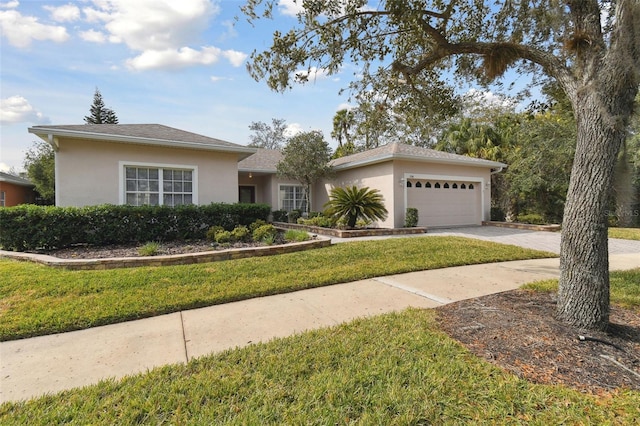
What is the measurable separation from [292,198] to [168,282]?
12.2 metres

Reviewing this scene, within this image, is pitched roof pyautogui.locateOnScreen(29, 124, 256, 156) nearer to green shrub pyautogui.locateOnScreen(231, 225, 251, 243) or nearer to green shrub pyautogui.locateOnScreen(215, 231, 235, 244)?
green shrub pyautogui.locateOnScreen(231, 225, 251, 243)

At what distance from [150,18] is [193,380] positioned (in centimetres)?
659

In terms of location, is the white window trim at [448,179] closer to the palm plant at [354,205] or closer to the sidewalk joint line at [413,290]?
the palm plant at [354,205]

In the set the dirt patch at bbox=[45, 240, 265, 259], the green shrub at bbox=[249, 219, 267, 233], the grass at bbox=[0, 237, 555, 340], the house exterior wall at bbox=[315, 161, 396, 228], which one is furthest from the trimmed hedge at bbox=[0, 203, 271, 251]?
the house exterior wall at bbox=[315, 161, 396, 228]

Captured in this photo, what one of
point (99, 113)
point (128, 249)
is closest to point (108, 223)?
point (128, 249)

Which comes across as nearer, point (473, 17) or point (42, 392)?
point (42, 392)

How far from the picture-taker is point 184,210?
353 inches

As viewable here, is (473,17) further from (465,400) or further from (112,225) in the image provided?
(112,225)

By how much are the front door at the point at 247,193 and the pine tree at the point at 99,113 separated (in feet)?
84.1

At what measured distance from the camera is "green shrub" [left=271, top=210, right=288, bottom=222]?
15.9 metres

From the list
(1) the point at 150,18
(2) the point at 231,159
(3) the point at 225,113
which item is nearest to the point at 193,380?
(1) the point at 150,18

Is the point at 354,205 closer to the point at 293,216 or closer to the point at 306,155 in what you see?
the point at 306,155

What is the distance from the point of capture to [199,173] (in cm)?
1058

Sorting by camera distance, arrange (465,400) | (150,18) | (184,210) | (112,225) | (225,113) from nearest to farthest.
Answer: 1. (465,400)
2. (150,18)
3. (112,225)
4. (184,210)
5. (225,113)
